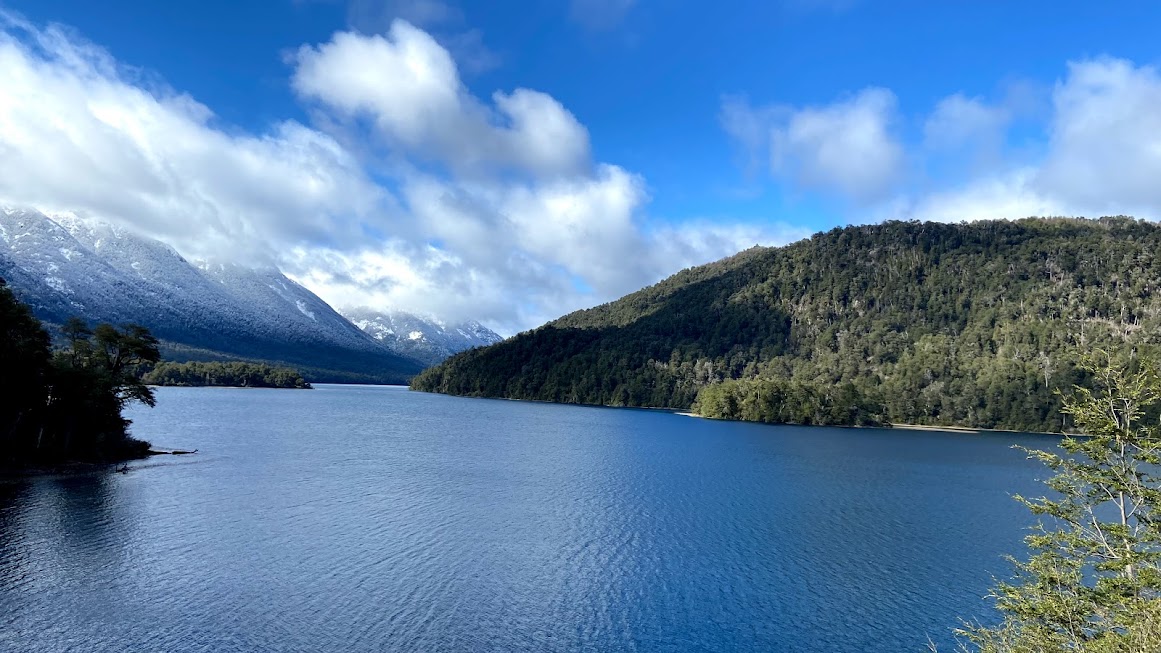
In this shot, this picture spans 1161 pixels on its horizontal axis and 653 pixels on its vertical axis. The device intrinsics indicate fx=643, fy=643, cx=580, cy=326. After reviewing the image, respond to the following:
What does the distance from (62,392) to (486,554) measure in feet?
174

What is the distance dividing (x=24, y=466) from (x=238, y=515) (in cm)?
3070

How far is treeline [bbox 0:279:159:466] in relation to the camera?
206ft

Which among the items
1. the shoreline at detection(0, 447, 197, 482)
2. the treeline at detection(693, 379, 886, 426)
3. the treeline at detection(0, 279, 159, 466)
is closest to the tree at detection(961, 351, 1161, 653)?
the treeline at detection(0, 279, 159, 466)

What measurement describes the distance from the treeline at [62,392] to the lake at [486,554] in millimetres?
6810

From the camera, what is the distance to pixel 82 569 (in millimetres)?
38219

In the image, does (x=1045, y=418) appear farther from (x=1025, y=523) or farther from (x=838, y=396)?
(x=1025, y=523)

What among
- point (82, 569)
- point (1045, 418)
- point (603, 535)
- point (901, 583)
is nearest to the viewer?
point (82, 569)

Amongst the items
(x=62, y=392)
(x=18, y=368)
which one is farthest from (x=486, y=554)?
(x=62, y=392)

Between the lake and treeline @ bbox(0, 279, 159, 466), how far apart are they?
22.3 feet

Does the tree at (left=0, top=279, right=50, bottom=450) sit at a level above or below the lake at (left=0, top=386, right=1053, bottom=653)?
above

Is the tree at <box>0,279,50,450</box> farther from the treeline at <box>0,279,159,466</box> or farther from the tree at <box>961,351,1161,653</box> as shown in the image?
the tree at <box>961,351,1161,653</box>

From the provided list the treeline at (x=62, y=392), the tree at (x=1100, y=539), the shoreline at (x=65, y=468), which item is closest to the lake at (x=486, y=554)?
the shoreline at (x=65, y=468)

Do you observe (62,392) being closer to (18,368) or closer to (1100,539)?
(18,368)

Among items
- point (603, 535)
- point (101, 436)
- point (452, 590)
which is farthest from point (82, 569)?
Result: point (101, 436)
